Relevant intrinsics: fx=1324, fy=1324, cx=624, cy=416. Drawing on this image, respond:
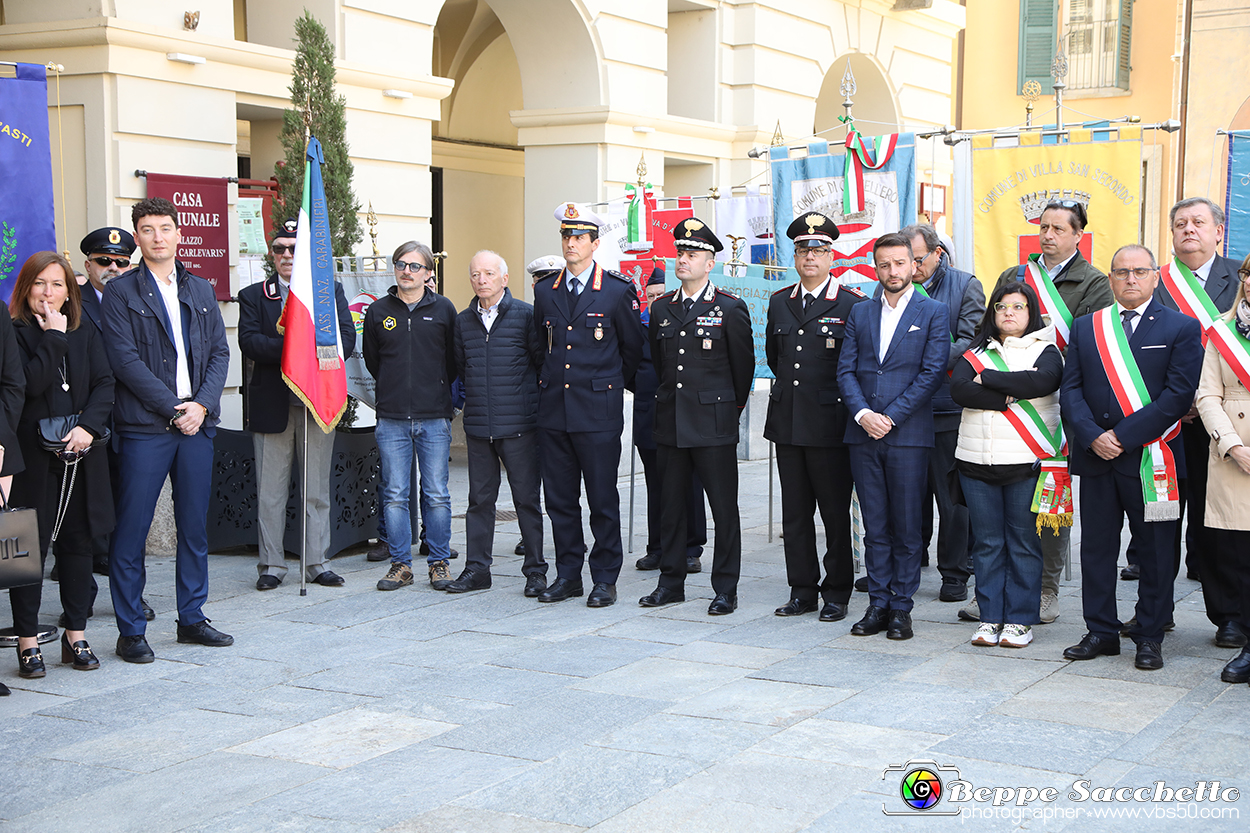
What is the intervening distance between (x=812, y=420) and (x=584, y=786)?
9.23 ft

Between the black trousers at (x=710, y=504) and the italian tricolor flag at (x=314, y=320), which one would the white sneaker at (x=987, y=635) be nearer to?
the black trousers at (x=710, y=504)

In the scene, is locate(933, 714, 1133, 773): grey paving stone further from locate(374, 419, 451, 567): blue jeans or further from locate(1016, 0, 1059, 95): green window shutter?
locate(1016, 0, 1059, 95): green window shutter

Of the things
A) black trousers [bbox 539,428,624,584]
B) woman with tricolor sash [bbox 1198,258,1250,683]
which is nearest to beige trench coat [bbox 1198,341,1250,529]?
woman with tricolor sash [bbox 1198,258,1250,683]

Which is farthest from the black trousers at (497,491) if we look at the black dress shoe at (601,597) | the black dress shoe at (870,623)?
the black dress shoe at (870,623)

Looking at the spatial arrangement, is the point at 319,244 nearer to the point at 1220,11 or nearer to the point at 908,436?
the point at 908,436

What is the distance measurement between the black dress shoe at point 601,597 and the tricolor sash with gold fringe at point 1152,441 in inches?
109

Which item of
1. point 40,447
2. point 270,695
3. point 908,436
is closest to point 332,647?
point 270,695

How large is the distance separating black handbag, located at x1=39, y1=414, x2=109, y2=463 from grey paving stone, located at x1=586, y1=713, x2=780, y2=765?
2.66m

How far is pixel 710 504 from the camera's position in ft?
22.3

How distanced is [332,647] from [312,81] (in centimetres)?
476

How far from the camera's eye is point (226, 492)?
819cm

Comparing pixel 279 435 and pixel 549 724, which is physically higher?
pixel 279 435

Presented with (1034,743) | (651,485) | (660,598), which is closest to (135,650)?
(660,598)

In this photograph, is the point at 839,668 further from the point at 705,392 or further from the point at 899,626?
the point at 705,392
